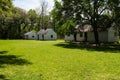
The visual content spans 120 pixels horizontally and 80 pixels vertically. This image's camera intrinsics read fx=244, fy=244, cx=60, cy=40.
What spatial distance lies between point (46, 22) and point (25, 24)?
9.19 m

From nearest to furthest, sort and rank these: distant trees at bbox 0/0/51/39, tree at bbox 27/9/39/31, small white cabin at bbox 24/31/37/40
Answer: distant trees at bbox 0/0/51/39 → small white cabin at bbox 24/31/37/40 → tree at bbox 27/9/39/31

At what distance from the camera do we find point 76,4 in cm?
3909

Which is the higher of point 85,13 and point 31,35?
point 85,13

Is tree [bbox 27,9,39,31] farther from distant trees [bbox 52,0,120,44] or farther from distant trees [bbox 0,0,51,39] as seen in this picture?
distant trees [bbox 52,0,120,44]

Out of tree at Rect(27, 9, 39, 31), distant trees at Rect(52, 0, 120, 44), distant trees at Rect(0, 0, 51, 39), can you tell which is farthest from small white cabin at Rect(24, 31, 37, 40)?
distant trees at Rect(52, 0, 120, 44)

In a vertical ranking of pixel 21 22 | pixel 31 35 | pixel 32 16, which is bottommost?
pixel 31 35

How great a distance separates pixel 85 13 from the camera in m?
39.6

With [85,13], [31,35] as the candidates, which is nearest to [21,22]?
[31,35]

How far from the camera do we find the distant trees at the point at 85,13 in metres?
38.7

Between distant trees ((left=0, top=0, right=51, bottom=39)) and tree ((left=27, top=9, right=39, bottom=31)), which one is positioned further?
tree ((left=27, top=9, right=39, bottom=31))

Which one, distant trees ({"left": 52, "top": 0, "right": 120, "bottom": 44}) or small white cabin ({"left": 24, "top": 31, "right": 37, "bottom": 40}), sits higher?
distant trees ({"left": 52, "top": 0, "right": 120, "bottom": 44})

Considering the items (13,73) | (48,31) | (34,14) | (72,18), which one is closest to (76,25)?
(72,18)

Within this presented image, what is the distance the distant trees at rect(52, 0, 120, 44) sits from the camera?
38.7m

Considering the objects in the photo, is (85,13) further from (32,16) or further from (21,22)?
→ (32,16)
